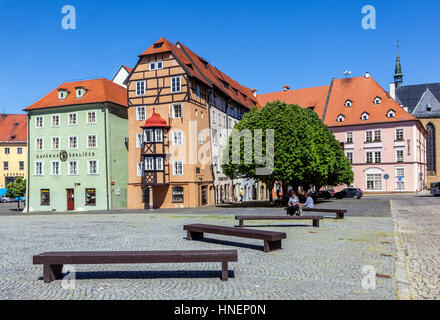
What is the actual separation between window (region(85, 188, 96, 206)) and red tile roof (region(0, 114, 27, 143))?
3977 centimetres

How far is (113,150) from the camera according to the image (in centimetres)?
4150

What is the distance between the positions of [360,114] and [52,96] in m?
43.4

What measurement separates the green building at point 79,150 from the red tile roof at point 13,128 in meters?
33.7

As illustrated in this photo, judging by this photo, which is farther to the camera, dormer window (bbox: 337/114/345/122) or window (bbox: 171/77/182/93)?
dormer window (bbox: 337/114/345/122)

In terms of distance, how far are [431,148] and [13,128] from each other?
78.0 metres

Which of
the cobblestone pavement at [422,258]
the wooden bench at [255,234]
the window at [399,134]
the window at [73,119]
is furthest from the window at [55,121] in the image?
the window at [399,134]

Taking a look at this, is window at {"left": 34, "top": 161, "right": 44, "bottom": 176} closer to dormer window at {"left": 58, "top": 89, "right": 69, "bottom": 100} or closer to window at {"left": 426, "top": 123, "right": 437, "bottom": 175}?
dormer window at {"left": 58, "top": 89, "right": 69, "bottom": 100}

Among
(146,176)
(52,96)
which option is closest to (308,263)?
(146,176)

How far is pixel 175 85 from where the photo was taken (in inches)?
1542

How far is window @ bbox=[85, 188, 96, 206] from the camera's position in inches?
1628

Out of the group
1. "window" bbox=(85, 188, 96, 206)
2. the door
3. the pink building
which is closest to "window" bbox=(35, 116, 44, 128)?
the door

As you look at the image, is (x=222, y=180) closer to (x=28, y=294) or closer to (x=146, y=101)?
(x=146, y=101)

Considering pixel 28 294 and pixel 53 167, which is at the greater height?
pixel 53 167

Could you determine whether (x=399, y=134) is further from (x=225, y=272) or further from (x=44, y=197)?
(x=225, y=272)
